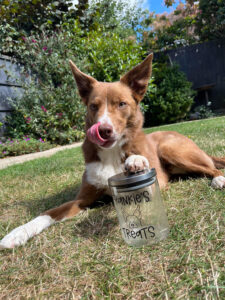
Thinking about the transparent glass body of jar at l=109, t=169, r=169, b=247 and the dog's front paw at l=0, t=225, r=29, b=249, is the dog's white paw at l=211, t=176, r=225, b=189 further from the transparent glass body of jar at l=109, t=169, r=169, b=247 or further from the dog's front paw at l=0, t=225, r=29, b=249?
the dog's front paw at l=0, t=225, r=29, b=249

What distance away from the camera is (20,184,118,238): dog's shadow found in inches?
74.7


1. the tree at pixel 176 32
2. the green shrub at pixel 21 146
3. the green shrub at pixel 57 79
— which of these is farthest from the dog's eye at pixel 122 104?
the tree at pixel 176 32

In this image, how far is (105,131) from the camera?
201 cm

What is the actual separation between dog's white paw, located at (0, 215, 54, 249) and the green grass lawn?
2.0 inches

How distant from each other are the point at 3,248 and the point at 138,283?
108 cm

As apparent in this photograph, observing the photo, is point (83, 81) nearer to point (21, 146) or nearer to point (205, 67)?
point (21, 146)

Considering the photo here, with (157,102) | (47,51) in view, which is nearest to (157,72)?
(157,102)

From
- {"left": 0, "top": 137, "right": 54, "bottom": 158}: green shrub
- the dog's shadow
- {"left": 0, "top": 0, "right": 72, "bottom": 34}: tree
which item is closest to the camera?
the dog's shadow

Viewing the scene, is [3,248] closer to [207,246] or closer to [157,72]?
[207,246]

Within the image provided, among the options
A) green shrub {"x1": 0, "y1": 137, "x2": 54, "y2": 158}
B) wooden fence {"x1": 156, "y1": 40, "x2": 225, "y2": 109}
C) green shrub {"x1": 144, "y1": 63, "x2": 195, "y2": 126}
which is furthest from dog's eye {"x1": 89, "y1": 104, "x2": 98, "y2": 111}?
wooden fence {"x1": 156, "y1": 40, "x2": 225, "y2": 109}

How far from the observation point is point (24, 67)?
886 cm

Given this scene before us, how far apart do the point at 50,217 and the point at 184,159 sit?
1516 mm

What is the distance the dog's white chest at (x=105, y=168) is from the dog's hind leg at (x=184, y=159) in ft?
2.22

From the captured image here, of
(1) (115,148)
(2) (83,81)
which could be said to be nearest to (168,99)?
(2) (83,81)
